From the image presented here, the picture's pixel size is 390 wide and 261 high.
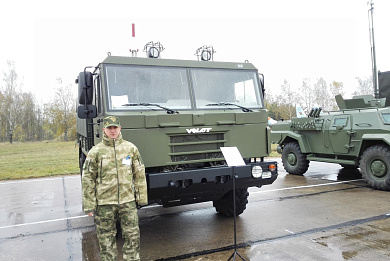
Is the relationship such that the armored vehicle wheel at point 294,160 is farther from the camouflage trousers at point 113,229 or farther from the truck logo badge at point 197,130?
the camouflage trousers at point 113,229

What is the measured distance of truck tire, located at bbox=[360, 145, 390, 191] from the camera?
731 centimetres

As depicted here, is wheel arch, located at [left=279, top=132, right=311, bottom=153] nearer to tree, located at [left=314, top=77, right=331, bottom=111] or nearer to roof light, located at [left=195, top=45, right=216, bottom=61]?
roof light, located at [left=195, top=45, right=216, bottom=61]

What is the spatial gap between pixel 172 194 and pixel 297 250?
162 centimetres

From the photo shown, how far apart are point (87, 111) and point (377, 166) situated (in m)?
6.39

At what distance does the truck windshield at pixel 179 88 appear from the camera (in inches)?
163

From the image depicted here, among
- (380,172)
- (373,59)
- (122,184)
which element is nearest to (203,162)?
(122,184)

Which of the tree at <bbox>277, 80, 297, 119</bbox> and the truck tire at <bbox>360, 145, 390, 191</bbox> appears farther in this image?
the tree at <bbox>277, 80, 297, 119</bbox>

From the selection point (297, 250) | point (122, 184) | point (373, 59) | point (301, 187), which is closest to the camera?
point (122, 184)

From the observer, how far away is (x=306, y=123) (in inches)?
Result: 376

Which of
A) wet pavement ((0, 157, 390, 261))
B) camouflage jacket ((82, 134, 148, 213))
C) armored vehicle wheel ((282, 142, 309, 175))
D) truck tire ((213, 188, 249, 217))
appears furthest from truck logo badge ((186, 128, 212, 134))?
armored vehicle wheel ((282, 142, 309, 175))

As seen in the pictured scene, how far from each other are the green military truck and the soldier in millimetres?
651

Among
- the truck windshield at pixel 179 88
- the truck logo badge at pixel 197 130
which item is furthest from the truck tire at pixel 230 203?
the truck windshield at pixel 179 88

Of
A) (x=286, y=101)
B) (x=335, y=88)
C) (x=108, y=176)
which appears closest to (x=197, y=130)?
(x=108, y=176)

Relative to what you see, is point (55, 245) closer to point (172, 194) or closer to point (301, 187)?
point (172, 194)
